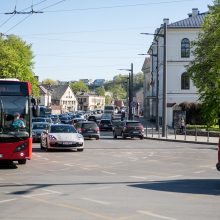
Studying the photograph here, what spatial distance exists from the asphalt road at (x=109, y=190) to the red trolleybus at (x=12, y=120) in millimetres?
593

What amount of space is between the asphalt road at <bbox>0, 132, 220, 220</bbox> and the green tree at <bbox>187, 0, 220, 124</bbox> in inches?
891

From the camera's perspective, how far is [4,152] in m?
18.7

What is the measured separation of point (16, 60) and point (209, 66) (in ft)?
124

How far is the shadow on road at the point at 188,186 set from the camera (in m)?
13.3

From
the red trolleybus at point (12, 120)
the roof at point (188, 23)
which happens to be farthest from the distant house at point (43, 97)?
the red trolleybus at point (12, 120)

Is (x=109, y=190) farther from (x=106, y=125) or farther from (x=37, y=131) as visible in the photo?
(x=106, y=125)

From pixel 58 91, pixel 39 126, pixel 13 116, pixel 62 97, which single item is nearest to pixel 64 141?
pixel 13 116

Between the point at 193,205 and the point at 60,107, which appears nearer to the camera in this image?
the point at 193,205

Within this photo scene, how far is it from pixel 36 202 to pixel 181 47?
6045 centimetres

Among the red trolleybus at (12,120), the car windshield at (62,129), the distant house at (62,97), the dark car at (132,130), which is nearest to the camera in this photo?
the red trolleybus at (12,120)

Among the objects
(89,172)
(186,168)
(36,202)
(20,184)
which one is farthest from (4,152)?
(36,202)

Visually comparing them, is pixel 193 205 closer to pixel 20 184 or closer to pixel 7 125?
pixel 20 184

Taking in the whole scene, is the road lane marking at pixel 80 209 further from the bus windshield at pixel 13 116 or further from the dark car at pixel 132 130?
the dark car at pixel 132 130

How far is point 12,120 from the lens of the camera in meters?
19.0
